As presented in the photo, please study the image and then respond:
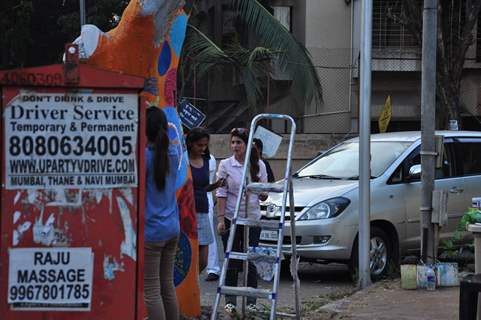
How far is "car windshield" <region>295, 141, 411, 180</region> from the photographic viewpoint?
34.4ft

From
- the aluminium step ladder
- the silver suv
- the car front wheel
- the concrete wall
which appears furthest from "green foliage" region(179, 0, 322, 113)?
the aluminium step ladder

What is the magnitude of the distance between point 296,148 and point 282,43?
9.05ft

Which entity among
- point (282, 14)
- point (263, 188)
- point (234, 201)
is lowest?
point (234, 201)

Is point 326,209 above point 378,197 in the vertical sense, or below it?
below

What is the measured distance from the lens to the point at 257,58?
785 inches

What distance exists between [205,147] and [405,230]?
3.67 metres

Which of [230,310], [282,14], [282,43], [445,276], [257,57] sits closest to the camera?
[230,310]

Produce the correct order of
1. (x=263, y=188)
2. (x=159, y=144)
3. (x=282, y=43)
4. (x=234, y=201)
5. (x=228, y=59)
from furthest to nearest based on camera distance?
(x=282, y=43) → (x=228, y=59) → (x=234, y=201) → (x=263, y=188) → (x=159, y=144)

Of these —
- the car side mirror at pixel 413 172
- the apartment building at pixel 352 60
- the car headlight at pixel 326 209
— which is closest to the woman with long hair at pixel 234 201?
the car headlight at pixel 326 209

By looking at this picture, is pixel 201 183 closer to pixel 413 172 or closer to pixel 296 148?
pixel 413 172

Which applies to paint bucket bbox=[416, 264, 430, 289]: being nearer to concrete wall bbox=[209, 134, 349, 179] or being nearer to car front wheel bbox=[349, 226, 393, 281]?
car front wheel bbox=[349, 226, 393, 281]

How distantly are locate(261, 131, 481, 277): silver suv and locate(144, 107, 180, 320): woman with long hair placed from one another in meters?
3.25

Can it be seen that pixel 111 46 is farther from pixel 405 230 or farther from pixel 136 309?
pixel 405 230

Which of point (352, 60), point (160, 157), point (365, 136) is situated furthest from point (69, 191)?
point (352, 60)
